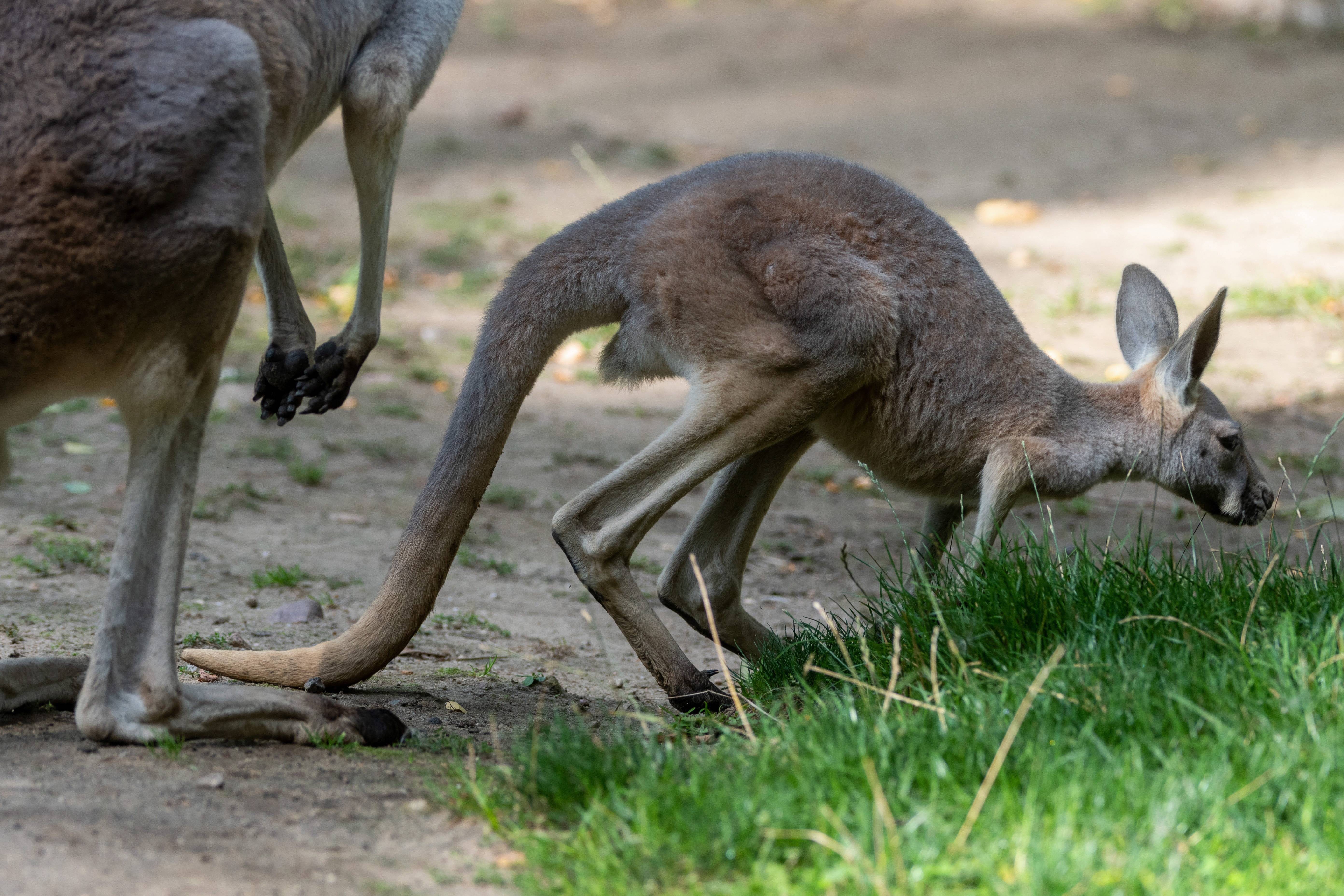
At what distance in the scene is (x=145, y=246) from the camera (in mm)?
2545

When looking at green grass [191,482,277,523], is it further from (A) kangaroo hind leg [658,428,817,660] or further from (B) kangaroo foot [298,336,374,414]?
(A) kangaroo hind leg [658,428,817,660]

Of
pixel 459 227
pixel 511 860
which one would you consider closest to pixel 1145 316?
pixel 511 860

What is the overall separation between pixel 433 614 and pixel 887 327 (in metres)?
1.70

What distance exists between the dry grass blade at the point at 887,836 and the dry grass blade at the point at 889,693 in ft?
1.08

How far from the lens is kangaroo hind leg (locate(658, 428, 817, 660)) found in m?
3.91

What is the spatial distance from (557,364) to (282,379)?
340 cm

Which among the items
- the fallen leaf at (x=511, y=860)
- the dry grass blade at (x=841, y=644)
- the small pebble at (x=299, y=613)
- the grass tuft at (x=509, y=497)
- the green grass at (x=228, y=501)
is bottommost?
the grass tuft at (x=509, y=497)

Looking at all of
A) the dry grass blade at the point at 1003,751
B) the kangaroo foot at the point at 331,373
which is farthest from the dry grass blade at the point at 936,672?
the kangaroo foot at the point at 331,373

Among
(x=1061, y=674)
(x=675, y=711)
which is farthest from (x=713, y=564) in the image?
(x=1061, y=674)

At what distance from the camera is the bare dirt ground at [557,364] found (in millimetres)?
2631

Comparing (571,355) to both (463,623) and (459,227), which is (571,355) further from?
(463,623)

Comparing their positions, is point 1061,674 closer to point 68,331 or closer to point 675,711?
point 675,711

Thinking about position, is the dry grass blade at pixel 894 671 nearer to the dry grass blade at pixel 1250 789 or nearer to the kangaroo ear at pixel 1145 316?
the dry grass blade at pixel 1250 789

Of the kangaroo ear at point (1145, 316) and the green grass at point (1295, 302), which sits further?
the green grass at point (1295, 302)
